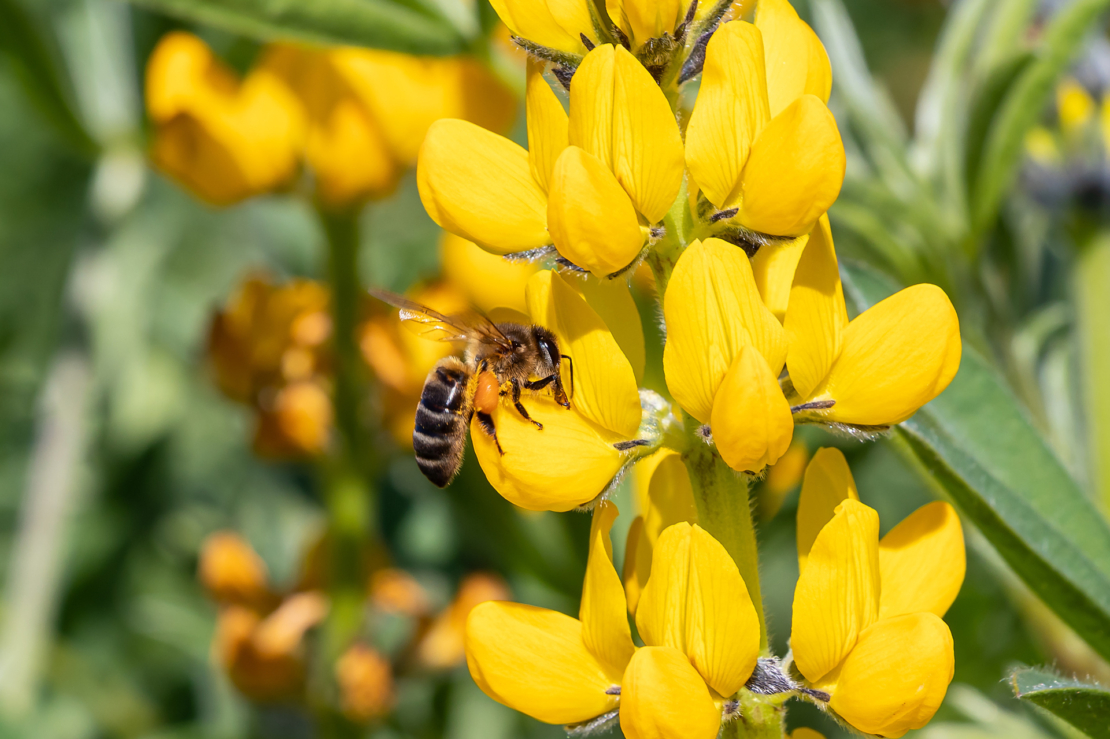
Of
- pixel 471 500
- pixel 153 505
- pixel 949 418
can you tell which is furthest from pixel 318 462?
pixel 949 418

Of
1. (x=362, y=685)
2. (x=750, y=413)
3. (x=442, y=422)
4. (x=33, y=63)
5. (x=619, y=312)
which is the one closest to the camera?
(x=750, y=413)

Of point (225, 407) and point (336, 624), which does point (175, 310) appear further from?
point (336, 624)

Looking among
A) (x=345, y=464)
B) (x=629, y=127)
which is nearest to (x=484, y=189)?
(x=629, y=127)

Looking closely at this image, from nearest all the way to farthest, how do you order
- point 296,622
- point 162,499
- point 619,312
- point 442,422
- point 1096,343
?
point 619,312 → point 442,422 → point 1096,343 → point 296,622 → point 162,499

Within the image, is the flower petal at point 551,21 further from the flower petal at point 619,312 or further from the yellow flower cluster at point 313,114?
the yellow flower cluster at point 313,114

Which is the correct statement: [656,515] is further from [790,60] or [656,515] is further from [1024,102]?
[1024,102]

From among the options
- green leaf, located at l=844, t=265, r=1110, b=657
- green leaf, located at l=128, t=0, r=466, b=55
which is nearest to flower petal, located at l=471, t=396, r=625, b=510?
green leaf, located at l=844, t=265, r=1110, b=657

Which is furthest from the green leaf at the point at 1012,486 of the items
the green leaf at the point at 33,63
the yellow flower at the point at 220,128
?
the green leaf at the point at 33,63

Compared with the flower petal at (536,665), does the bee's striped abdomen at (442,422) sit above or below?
below
